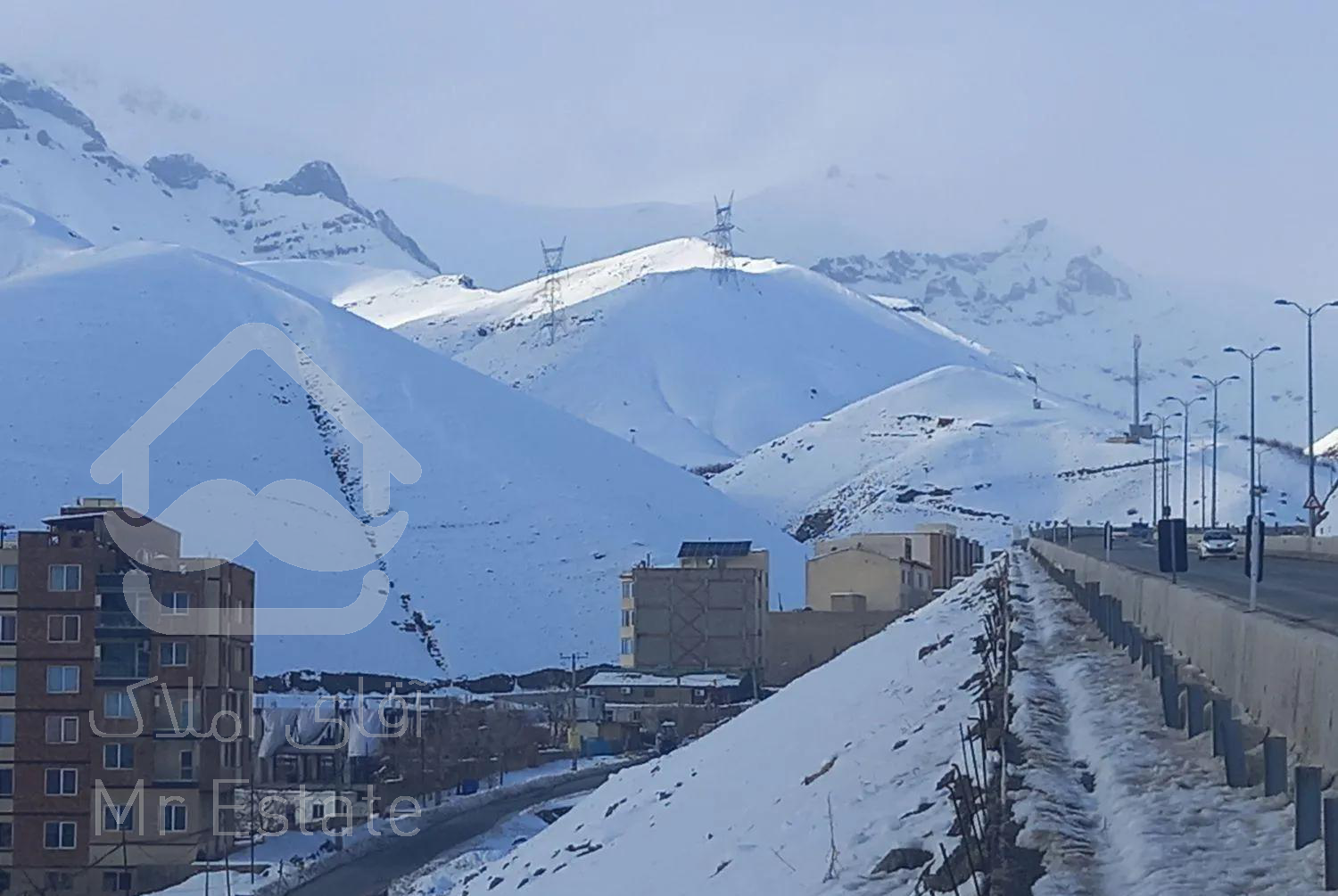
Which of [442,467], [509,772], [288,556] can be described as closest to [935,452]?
[442,467]

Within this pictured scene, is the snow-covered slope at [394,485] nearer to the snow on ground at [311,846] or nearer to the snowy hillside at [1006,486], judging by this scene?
the snowy hillside at [1006,486]

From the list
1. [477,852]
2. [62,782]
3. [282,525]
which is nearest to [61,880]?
[62,782]

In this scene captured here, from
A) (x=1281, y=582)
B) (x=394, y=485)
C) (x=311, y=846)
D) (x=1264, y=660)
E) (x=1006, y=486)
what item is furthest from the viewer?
(x=1006, y=486)

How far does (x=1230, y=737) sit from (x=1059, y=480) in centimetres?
16987

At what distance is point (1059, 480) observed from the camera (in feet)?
583

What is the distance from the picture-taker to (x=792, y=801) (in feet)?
52.2

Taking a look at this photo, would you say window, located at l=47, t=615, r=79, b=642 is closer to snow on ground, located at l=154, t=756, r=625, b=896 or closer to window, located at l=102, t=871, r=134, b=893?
window, located at l=102, t=871, r=134, b=893

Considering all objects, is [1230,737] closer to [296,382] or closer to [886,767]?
[886,767]

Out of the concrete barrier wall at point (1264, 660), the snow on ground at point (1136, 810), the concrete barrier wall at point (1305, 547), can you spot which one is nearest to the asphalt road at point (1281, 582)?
the concrete barrier wall at point (1264, 660)

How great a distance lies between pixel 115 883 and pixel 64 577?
7.49 meters

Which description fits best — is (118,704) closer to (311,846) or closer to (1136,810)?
(311,846)

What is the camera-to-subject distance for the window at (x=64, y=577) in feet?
151

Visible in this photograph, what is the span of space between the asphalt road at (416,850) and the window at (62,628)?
875 centimetres

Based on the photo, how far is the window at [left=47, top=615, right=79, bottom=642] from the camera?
46.0 meters
